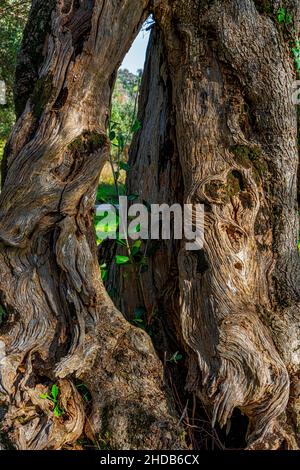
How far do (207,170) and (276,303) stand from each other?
92 centimetres

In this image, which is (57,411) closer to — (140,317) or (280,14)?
(140,317)

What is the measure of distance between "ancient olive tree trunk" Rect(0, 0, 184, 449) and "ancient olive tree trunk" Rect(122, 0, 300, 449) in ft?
1.13

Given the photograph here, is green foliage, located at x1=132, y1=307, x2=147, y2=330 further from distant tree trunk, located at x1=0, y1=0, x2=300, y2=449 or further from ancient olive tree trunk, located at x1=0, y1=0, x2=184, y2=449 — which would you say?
ancient olive tree trunk, located at x1=0, y1=0, x2=184, y2=449

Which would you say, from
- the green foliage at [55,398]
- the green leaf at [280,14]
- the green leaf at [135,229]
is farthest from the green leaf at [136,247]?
the green leaf at [280,14]

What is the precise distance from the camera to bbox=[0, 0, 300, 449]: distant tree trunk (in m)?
3.39

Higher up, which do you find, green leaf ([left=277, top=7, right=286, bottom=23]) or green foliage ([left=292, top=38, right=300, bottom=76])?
green leaf ([left=277, top=7, right=286, bottom=23])

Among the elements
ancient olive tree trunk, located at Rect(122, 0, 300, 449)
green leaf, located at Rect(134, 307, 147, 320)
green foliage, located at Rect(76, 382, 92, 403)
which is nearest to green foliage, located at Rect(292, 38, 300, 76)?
ancient olive tree trunk, located at Rect(122, 0, 300, 449)

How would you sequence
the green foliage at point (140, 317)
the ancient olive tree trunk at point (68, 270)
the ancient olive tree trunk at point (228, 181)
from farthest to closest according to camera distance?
the green foliage at point (140, 317) → the ancient olive tree trunk at point (228, 181) → the ancient olive tree trunk at point (68, 270)

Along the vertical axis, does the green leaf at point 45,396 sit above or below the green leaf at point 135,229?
below

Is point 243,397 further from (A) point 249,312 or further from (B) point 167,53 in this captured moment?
(B) point 167,53

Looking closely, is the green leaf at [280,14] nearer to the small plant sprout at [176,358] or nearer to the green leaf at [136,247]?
the green leaf at [136,247]

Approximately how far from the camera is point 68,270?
3641mm

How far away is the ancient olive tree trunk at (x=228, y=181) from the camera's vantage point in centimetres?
358

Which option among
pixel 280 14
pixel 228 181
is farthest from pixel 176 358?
pixel 280 14
